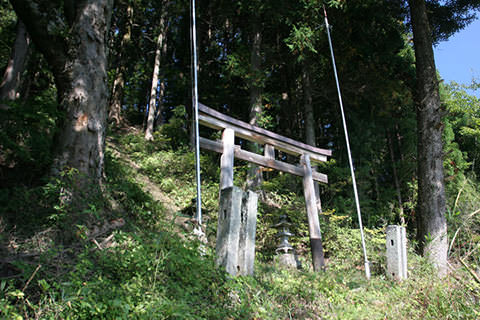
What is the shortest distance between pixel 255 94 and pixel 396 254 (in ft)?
23.2

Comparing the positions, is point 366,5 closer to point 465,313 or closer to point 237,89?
point 237,89

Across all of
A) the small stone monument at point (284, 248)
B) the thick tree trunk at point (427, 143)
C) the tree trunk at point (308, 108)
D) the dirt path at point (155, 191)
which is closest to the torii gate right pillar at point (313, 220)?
the small stone monument at point (284, 248)

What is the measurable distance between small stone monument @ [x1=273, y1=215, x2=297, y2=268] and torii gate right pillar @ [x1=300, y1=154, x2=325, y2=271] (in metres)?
0.56

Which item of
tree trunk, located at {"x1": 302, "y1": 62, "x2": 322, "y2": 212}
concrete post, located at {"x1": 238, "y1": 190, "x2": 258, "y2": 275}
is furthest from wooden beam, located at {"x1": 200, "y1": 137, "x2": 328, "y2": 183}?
tree trunk, located at {"x1": 302, "y1": 62, "x2": 322, "y2": 212}

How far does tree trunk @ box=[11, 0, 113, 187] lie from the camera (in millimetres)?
4469

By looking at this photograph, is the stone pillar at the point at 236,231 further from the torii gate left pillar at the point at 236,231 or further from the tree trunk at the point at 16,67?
the tree trunk at the point at 16,67

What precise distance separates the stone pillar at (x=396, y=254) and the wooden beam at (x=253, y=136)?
8.72ft

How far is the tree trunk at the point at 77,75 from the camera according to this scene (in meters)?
4.47

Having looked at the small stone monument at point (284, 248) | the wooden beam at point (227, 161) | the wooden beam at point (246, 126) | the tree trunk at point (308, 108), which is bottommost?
the small stone monument at point (284, 248)

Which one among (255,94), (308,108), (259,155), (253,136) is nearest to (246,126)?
(253,136)

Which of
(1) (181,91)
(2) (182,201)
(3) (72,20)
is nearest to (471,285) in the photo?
(3) (72,20)

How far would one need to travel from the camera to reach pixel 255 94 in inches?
432

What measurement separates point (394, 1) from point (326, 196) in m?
6.44

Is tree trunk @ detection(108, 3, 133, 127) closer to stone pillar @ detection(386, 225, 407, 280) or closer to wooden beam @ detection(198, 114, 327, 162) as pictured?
wooden beam @ detection(198, 114, 327, 162)
